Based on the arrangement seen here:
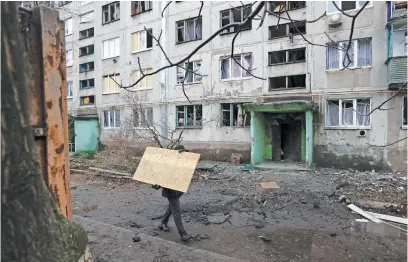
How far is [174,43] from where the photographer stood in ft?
63.6

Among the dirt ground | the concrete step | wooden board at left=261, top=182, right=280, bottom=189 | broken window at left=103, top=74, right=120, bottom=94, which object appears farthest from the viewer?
broken window at left=103, top=74, right=120, bottom=94

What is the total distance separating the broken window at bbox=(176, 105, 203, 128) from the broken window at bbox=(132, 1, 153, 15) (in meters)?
7.71

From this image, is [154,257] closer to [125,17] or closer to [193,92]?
[193,92]

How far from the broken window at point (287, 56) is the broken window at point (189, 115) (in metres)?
5.13

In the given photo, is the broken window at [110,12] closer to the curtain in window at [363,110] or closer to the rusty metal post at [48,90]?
the curtain in window at [363,110]

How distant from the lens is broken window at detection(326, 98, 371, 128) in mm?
13729

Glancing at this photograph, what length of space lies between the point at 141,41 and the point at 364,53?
14.3 meters

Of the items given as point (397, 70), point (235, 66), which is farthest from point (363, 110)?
point (235, 66)

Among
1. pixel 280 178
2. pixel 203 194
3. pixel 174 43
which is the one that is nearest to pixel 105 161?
pixel 203 194

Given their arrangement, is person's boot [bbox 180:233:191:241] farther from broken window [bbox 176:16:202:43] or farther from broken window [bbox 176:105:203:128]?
broken window [bbox 176:16:202:43]

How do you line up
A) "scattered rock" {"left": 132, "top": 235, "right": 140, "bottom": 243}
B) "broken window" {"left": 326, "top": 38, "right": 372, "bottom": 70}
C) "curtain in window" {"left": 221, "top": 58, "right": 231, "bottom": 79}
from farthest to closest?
"curtain in window" {"left": 221, "top": 58, "right": 231, "bottom": 79} → "broken window" {"left": 326, "top": 38, "right": 372, "bottom": 70} → "scattered rock" {"left": 132, "top": 235, "right": 140, "bottom": 243}

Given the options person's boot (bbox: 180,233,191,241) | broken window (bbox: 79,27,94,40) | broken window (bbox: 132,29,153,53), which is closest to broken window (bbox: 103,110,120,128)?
broken window (bbox: 132,29,153,53)

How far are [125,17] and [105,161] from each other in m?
12.9

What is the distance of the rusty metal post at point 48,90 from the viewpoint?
2.00 meters
